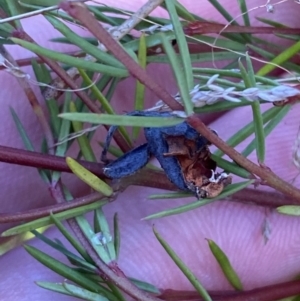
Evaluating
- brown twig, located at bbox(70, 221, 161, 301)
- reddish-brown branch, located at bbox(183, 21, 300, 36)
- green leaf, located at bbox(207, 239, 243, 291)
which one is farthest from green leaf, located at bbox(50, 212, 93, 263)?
reddish-brown branch, located at bbox(183, 21, 300, 36)

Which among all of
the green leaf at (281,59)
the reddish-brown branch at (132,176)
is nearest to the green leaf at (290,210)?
the reddish-brown branch at (132,176)

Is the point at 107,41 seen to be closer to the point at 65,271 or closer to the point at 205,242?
the point at 65,271

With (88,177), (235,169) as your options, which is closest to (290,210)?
(235,169)

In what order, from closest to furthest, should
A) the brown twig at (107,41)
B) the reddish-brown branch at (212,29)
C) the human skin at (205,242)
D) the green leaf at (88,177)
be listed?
the brown twig at (107,41)
the green leaf at (88,177)
the reddish-brown branch at (212,29)
the human skin at (205,242)

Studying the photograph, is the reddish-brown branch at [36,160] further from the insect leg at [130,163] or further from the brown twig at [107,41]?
the brown twig at [107,41]

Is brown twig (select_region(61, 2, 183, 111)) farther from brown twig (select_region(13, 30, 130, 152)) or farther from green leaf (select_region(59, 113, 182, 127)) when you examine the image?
brown twig (select_region(13, 30, 130, 152))
